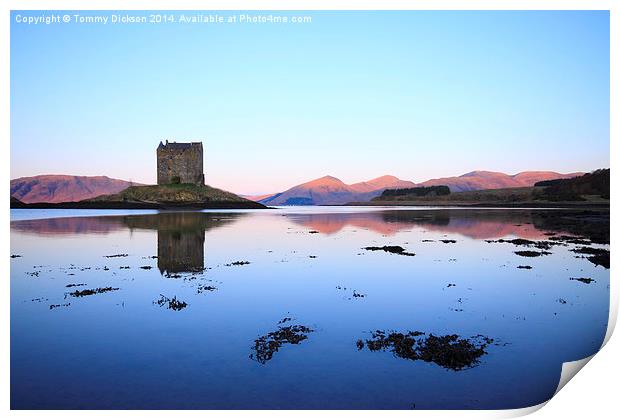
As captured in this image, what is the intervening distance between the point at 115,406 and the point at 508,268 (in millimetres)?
20966

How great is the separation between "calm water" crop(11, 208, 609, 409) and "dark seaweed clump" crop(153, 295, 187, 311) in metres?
0.13

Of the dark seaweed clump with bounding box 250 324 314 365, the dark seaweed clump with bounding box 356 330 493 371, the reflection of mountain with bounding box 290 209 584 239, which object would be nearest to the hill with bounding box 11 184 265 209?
the reflection of mountain with bounding box 290 209 584 239

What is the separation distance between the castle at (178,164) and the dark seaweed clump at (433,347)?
15981 centimetres

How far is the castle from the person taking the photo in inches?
6452

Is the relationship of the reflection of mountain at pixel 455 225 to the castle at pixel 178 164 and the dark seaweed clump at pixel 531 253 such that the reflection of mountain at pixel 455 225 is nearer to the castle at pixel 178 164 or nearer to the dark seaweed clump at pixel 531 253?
the dark seaweed clump at pixel 531 253

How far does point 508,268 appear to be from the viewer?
23328 mm

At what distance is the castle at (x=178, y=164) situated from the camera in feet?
538

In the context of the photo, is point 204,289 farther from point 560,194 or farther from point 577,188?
point 560,194

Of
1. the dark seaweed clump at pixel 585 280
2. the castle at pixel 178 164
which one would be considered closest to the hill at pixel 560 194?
the dark seaweed clump at pixel 585 280

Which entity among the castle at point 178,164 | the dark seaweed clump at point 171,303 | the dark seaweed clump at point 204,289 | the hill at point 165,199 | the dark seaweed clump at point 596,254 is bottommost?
the dark seaweed clump at point 204,289

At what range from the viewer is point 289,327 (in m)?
12.9

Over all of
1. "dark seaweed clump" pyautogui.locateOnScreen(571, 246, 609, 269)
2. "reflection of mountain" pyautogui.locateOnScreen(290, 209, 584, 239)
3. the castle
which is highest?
the castle

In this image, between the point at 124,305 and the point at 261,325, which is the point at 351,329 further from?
the point at 124,305

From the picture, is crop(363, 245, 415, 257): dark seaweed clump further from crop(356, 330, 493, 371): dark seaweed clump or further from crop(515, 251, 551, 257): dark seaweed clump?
crop(356, 330, 493, 371): dark seaweed clump
